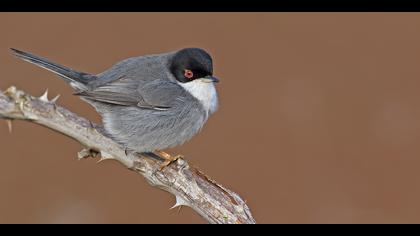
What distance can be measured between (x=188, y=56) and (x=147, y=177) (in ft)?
4.31

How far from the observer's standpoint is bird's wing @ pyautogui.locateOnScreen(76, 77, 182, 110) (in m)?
4.56

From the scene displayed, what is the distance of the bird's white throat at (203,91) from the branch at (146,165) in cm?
89

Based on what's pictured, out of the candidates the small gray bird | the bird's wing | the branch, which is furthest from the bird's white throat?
the branch

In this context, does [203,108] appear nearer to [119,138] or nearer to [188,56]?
[188,56]

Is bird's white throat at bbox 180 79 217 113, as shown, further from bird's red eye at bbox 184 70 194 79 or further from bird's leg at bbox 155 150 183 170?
bird's leg at bbox 155 150 183 170

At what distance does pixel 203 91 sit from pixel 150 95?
51 centimetres

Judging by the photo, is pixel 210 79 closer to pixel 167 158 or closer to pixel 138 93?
pixel 138 93

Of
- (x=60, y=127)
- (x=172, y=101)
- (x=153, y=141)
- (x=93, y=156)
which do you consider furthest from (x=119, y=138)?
(x=60, y=127)

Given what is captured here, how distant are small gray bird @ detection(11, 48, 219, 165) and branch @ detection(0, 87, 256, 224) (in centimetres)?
42

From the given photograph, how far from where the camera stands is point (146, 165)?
13.6ft

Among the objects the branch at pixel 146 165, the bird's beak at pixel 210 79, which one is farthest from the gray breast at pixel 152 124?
→ the branch at pixel 146 165

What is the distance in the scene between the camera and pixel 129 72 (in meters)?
4.75

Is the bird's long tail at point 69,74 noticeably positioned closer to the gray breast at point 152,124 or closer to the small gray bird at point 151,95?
the small gray bird at point 151,95

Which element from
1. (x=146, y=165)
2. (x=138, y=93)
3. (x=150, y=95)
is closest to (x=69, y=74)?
(x=138, y=93)
